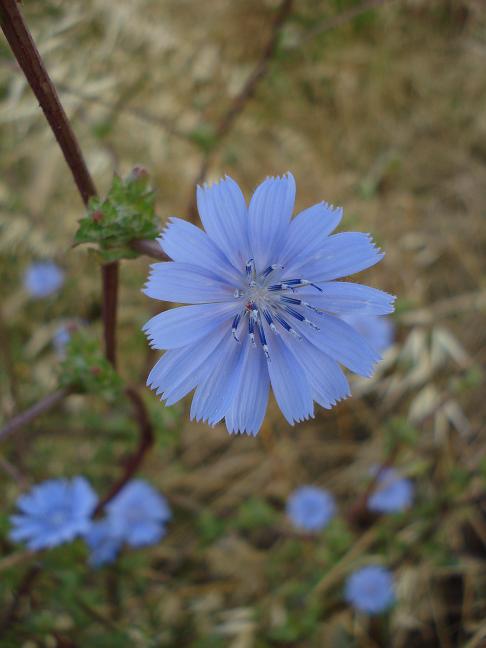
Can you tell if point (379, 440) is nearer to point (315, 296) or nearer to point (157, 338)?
point (315, 296)

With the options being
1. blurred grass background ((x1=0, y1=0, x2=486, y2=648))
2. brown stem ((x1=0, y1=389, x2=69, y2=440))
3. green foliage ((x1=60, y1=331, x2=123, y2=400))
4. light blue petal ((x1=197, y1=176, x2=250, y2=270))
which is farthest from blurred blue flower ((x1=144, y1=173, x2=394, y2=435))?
blurred grass background ((x1=0, y1=0, x2=486, y2=648))

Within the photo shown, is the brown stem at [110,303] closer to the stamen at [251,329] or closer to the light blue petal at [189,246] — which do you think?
the light blue petal at [189,246]

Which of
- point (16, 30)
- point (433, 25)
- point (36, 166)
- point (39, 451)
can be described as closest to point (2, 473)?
point (39, 451)

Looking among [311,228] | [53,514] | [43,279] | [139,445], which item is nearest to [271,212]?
[311,228]

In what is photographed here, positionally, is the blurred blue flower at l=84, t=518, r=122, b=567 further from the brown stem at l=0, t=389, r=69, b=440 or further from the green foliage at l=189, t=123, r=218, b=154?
the green foliage at l=189, t=123, r=218, b=154

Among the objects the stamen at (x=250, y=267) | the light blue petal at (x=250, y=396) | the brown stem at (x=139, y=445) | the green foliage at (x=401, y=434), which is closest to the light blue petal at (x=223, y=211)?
the stamen at (x=250, y=267)

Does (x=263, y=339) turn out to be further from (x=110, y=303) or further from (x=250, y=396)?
(x=110, y=303)
